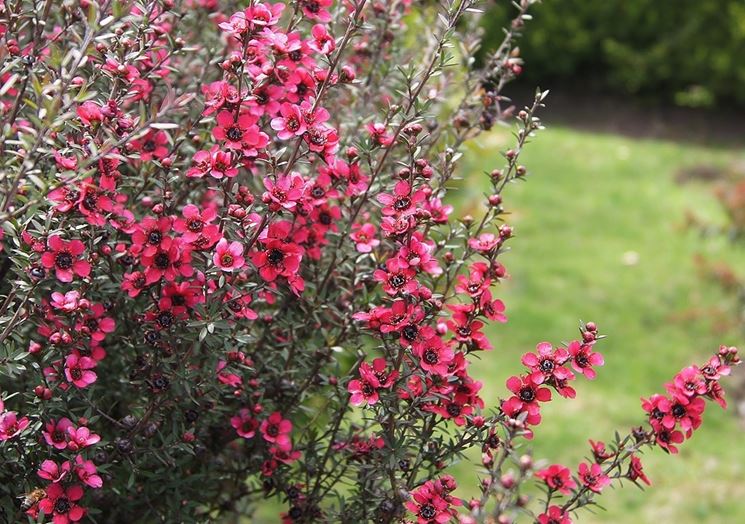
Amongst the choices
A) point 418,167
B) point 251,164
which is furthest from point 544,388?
point 251,164

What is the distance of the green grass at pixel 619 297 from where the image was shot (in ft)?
14.4

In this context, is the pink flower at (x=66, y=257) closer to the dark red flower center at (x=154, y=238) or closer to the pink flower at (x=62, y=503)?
the dark red flower center at (x=154, y=238)

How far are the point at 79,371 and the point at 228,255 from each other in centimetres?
39

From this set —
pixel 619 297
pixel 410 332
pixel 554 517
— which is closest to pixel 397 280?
pixel 410 332

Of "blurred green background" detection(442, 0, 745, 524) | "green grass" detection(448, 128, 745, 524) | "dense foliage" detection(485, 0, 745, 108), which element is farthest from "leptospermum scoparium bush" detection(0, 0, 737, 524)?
"dense foliage" detection(485, 0, 745, 108)

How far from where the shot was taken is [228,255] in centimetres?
160

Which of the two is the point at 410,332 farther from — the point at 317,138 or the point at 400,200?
the point at 317,138

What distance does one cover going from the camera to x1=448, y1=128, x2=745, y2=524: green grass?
14.4ft

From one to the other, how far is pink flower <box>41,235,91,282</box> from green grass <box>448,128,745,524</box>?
2.30 m

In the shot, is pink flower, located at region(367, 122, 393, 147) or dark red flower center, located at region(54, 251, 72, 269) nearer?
dark red flower center, located at region(54, 251, 72, 269)

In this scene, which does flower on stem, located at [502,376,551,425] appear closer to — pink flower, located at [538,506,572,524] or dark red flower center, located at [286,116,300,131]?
pink flower, located at [538,506,572,524]

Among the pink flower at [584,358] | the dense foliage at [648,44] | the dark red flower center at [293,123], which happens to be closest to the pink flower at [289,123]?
the dark red flower center at [293,123]

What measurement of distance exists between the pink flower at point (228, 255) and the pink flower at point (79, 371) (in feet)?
1.10

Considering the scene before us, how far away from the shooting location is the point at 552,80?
450 inches
